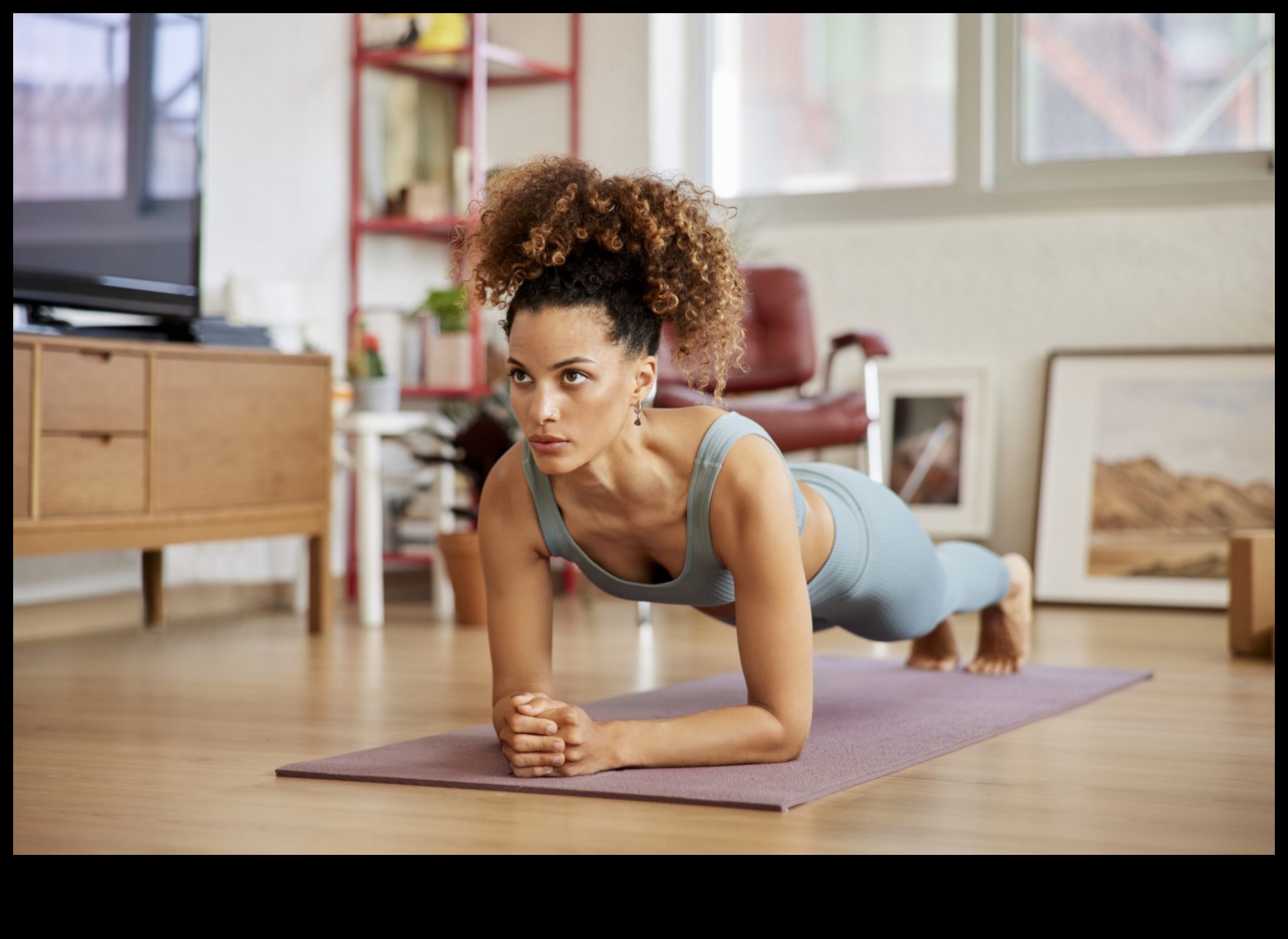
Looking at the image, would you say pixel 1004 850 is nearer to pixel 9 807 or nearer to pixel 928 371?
pixel 9 807

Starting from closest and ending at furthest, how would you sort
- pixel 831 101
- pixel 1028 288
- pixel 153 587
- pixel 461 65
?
pixel 153 587 → pixel 1028 288 → pixel 461 65 → pixel 831 101

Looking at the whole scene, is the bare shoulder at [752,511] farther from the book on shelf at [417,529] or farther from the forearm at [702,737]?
the book on shelf at [417,529]

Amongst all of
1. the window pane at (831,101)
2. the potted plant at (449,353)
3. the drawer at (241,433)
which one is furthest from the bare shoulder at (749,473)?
the window pane at (831,101)

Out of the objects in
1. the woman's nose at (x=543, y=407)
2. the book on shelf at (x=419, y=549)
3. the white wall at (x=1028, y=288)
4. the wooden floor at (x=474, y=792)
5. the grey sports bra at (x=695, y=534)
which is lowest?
the wooden floor at (x=474, y=792)

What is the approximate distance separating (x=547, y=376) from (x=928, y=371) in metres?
3.33

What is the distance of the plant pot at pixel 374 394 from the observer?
13.3 ft

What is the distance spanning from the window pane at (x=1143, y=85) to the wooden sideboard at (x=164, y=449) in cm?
252

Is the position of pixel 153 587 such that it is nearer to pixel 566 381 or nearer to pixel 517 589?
pixel 517 589

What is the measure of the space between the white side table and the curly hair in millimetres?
2135

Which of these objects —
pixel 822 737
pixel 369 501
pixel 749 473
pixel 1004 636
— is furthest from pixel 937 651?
pixel 369 501

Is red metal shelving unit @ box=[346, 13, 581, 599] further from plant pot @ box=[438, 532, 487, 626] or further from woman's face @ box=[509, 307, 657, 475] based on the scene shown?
woman's face @ box=[509, 307, 657, 475]

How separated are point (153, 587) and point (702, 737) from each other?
8.02 feet

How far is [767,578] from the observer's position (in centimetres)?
185

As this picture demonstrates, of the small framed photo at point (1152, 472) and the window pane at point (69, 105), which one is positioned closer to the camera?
the window pane at point (69, 105)
